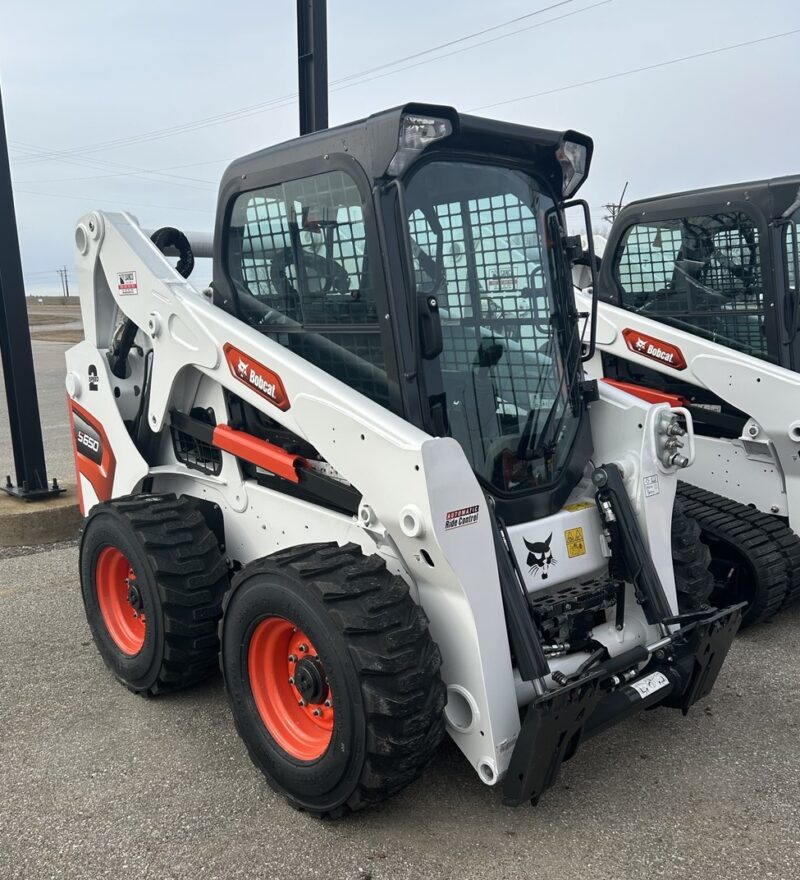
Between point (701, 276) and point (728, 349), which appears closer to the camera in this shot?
point (728, 349)

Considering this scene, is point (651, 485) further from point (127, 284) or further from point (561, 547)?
point (127, 284)

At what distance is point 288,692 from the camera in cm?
336

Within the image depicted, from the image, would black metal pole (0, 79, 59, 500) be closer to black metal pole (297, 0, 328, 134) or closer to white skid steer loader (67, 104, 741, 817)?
black metal pole (297, 0, 328, 134)

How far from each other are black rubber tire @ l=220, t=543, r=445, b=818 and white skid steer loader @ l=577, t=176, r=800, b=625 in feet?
8.29

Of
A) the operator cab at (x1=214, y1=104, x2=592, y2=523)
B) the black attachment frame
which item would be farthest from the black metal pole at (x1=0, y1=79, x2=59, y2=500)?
the black attachment frame

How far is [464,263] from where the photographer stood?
3428 mm

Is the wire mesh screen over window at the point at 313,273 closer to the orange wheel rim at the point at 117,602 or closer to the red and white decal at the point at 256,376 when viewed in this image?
the red and white decal at the point at 256,376

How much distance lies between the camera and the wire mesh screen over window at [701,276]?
5.21m

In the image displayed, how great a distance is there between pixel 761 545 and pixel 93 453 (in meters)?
3.57

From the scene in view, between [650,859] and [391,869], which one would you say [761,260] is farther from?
[391,869]

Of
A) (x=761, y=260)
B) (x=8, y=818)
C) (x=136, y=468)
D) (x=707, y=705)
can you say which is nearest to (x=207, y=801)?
(x=8, y=818)

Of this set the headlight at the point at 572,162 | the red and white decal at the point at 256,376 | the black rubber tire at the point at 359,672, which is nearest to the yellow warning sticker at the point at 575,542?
the black rubber tire at the point at 359,672

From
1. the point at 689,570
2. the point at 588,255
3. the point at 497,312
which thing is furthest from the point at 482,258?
the point at 689,570

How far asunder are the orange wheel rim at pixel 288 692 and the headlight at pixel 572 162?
2068mm
